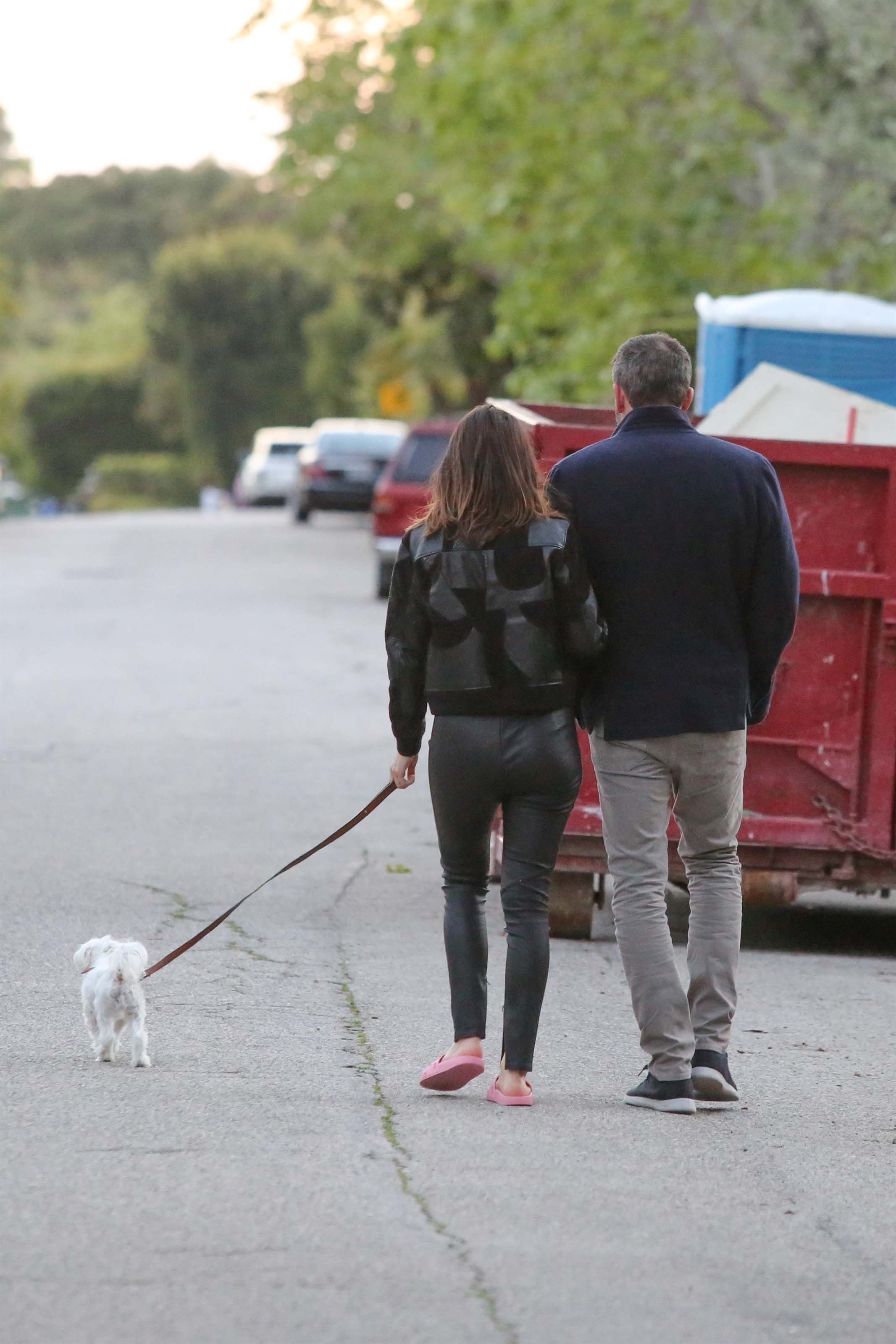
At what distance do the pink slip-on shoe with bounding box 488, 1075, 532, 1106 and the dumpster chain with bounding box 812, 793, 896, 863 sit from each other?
2.60 m

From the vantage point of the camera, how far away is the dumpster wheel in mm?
8078

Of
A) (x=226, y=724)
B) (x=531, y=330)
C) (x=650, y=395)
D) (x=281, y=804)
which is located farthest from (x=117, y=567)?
(x=650, y=395)

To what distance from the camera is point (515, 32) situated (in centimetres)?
2306

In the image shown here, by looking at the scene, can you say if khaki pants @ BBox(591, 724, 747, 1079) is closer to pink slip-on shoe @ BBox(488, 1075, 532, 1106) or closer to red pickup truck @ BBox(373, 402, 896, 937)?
pink slip-on shoe @ BBox(488, 1075, 532, 1106)

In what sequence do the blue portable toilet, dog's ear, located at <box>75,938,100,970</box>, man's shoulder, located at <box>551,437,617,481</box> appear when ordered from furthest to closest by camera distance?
the blue portable toilet < dog's ear, located at <box>75,938,100,970</box> < man's shoulder, located at <box>551,437,617,481</box>

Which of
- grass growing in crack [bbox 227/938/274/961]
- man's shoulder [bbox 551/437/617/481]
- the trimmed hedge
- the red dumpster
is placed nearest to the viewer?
man's shoulder [bbox 551/437/617/481]

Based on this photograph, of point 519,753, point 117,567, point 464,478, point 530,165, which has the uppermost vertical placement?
point 530,165

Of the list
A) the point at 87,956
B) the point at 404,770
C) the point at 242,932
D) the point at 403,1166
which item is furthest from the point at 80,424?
the point at 403,1166

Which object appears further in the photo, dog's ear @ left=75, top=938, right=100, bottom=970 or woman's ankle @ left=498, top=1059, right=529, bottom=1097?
dog's ear @ left=75, top=938, right=100, bottom=970

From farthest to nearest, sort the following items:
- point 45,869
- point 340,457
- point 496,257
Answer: point 340,457 → point 496,257 → point 45,869

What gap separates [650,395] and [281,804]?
5649 mm

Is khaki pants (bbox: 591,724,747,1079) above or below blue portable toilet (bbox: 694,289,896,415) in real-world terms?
below

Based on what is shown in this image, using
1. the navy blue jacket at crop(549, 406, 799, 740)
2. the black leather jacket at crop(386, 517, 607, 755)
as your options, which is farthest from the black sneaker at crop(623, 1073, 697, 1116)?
the black leather jacket at crop(386, 517, 607, 755)

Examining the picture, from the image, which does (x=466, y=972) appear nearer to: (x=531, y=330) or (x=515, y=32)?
(x=515, y=32)
